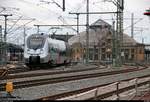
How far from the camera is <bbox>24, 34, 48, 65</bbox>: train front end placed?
156ft

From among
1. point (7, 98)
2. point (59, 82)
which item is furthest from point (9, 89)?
point (59, 82)

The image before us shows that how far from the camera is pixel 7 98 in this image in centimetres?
1750

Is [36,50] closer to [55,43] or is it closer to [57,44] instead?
[55,43]

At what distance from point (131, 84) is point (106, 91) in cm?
484

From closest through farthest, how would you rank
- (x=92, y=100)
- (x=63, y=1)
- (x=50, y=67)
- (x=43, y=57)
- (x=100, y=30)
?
1. (x=92, y=100)
2. (x=63, y=1)
3. (x=43, y=57)
4. (x=50, y=67)
5. (x=100, y=30)

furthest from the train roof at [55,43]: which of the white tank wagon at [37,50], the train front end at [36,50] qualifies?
the train front end at [36,50]

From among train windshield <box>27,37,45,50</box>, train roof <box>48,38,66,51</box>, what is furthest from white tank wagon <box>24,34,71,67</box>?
train roof <box>48,38,66,51</box>

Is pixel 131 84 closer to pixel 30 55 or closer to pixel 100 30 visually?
pixel 30 55

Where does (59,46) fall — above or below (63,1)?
below

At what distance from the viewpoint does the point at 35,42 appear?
47.8 meters

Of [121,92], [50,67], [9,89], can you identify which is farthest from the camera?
[50,67]

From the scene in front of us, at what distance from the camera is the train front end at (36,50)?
47.5 metres

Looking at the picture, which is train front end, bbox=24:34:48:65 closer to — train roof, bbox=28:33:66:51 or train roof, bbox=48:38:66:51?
train roof, bbox=28:33:66:51

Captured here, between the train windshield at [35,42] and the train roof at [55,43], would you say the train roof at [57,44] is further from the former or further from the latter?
the train windshield at [35,42]
